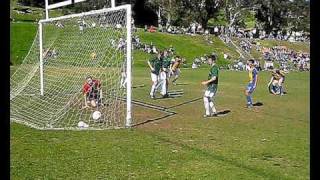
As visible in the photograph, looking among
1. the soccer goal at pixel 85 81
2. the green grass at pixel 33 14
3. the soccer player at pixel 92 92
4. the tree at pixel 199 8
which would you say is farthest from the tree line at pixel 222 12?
the soccer player at pixel 92 92

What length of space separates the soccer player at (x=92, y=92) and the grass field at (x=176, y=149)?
4.81 ft

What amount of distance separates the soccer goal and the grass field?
117cm

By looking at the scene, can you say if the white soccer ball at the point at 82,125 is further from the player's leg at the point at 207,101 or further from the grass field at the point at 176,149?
the player's leg at the point at 207,101

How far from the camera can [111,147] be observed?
10.9 metres

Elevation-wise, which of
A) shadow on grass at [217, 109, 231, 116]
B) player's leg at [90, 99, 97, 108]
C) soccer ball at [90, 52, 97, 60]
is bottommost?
shadow on grass at [217, 109, 231, 116]

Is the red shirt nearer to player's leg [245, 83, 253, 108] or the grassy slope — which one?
player's leg [245, 83, 253, 108]

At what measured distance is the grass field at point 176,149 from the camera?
8562 millimetres

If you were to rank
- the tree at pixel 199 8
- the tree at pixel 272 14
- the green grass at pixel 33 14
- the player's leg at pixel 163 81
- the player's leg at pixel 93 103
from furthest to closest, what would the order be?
the tree at pixel 272 14 → the tree at pixel 199 8 → the green grass at pixel 33 14 → the player's leg at pixel 163 81 → the player's leg at pixel 93 103

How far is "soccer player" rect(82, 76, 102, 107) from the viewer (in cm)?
1706

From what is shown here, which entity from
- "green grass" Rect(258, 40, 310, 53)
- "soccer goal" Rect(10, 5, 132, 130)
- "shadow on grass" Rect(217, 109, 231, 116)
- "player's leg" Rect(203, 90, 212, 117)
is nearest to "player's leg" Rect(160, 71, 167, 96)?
"soccer goal" Rect(10, 5, 132, 130)

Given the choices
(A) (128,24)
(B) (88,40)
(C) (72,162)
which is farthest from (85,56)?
(C) (72,162)

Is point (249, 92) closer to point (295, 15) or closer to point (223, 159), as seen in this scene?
point (223, 159)
